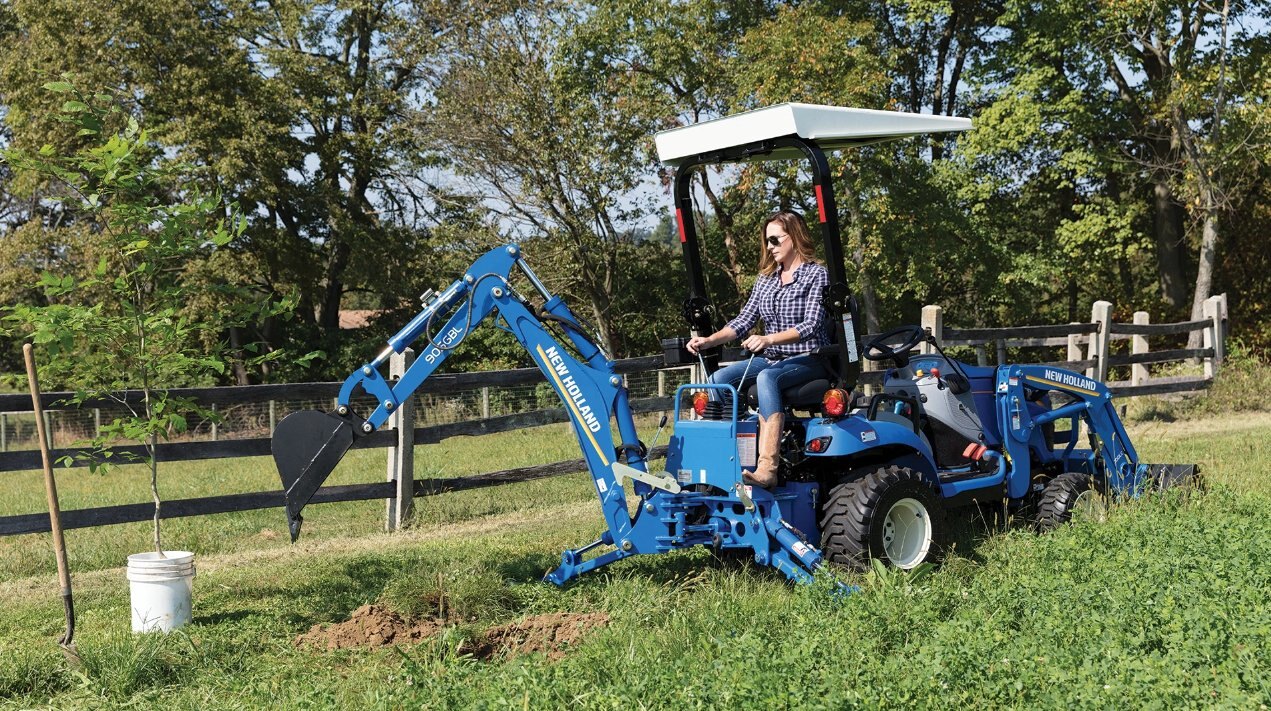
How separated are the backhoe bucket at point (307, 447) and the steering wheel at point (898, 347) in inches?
122

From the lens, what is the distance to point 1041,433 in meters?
7.50

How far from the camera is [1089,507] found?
22.9 ft

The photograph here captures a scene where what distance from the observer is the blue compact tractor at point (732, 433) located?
5777 mm

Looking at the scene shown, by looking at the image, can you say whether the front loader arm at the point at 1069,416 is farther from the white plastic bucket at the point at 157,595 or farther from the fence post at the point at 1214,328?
the fence post at the point at 1214,328

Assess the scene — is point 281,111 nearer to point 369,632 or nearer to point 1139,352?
point 1139,352

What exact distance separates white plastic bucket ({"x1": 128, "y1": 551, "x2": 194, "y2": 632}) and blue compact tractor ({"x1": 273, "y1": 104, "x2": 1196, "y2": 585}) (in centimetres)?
63

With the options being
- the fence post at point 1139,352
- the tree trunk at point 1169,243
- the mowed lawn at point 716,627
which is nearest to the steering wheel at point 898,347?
the mowed lawn at point 716,627

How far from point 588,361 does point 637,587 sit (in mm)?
1263

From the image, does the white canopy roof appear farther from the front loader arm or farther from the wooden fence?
the wooden fence

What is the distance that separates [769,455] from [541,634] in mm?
1500

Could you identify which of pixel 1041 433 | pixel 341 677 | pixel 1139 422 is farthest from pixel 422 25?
pixel 341 677

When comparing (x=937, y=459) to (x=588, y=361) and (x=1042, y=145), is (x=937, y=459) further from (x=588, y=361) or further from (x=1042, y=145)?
(x=1042, y=145)

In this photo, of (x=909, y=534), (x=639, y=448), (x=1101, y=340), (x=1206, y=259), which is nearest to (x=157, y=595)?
(x=639, y=448)

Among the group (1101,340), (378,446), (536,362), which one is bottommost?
(378,446)
